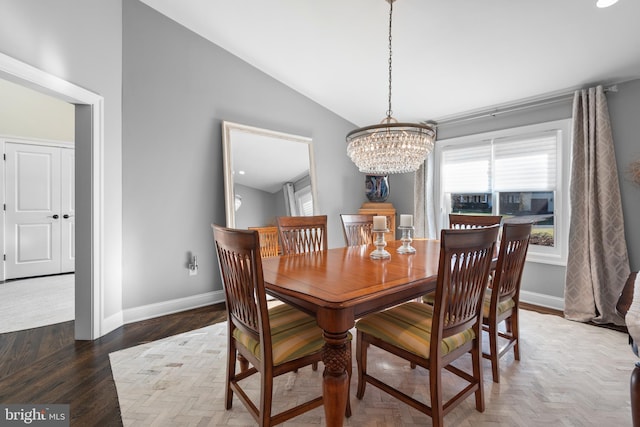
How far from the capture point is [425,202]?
4164mm

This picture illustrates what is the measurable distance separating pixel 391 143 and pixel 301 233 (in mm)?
1024

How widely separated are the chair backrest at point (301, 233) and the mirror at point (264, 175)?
1135 mm

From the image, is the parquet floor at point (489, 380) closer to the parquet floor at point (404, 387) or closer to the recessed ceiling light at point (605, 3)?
the parquet floor at point (404, 387)

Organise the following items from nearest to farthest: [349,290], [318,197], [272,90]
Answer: [349,290] → [272,90] → [318,197]

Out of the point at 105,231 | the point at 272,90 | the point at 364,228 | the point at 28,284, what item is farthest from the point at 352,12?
the point at 28,284

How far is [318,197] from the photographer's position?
4.19m

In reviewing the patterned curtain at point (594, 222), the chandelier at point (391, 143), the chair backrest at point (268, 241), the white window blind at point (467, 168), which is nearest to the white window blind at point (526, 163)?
the white window blind at point (467, 168)

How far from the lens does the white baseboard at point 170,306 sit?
2.79 metres

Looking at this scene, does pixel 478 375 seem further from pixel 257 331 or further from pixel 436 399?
pixel 257 331

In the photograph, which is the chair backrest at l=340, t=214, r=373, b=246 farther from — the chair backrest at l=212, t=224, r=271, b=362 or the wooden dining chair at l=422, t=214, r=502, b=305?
the chair backrest at l=212, t=224, r=271, b=362

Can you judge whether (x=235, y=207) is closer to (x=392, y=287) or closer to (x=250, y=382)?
A: (x=250, y=382)

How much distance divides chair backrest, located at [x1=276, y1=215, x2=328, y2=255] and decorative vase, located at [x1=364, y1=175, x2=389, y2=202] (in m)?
2.14

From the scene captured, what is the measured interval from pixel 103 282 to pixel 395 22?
10.7 ft

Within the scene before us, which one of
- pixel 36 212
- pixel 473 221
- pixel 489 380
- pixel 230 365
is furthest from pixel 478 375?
pixel 36 212
